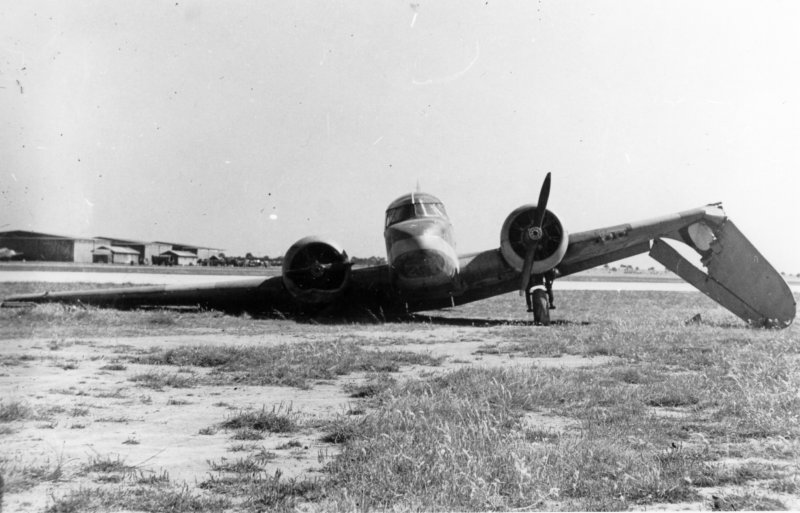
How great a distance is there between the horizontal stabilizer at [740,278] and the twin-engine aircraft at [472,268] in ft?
0.08

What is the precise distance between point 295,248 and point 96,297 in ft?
19.8

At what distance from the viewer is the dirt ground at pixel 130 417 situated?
13.9 feet

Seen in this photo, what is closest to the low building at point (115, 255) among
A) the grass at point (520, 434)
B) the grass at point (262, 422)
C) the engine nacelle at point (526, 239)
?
the engine nacelle at point (526, 239)

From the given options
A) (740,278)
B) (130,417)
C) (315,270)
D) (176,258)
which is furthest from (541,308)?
(176,258)

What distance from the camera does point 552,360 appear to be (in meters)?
9.70

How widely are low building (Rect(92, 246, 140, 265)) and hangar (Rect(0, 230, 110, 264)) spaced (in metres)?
4.09

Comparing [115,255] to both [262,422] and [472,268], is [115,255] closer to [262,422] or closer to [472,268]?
[472,268]

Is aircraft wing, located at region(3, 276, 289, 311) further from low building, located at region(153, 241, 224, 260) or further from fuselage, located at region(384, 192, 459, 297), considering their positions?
low building, located at region(153, 241, 224, 260)

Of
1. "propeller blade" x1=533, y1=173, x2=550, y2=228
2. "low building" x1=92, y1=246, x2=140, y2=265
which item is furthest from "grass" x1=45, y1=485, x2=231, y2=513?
"low building" x1=92, y1=246, x2=140, y2=265

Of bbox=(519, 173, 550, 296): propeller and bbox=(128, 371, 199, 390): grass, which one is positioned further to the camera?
bbox=(519, 173, 550, 296): propeller

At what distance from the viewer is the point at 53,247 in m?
70.0

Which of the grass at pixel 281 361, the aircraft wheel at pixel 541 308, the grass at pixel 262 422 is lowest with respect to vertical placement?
the grass at pixel 262 422

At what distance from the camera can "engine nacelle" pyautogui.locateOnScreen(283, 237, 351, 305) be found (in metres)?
16.5

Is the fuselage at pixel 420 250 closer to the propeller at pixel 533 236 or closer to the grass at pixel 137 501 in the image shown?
the propeller at pixel 533 236
